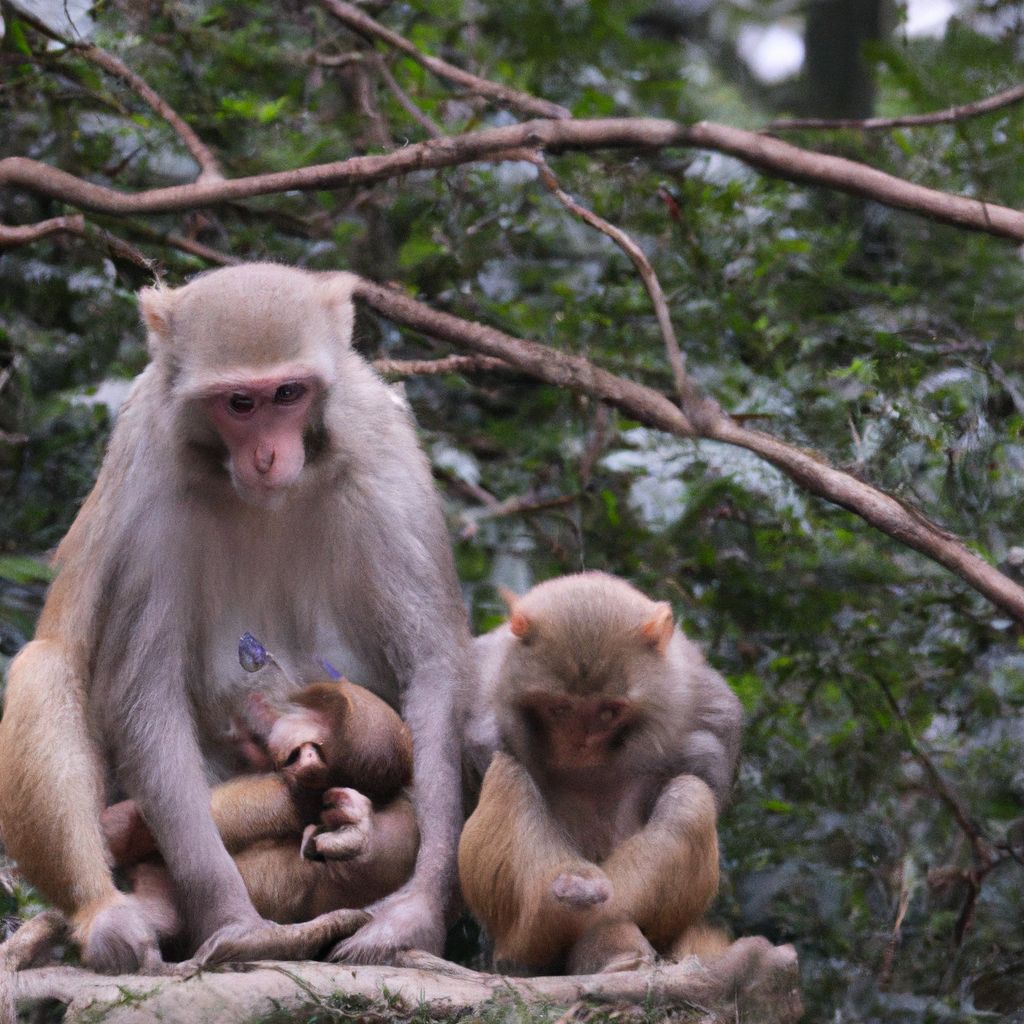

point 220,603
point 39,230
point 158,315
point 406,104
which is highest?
point 406,104

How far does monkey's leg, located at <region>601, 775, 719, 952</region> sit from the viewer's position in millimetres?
3752

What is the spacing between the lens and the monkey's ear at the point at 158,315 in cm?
404

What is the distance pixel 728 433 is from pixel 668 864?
1618 millimetres

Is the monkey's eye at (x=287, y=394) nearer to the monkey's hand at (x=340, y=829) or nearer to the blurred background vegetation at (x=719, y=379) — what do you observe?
the monkey's hand at (x=340, y=829)

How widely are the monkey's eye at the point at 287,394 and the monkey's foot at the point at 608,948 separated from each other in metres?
1.70

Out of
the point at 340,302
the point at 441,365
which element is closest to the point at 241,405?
the point at 340,302

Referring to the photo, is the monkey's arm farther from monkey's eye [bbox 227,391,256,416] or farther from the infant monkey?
monkey's eye [bbox 227,391,256,416]

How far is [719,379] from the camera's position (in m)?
6.29

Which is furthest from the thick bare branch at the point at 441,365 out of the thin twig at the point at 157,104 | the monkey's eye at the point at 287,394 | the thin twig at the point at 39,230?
the monkey's eye at the point at 287,394

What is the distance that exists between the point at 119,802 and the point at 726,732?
1823 millimetres

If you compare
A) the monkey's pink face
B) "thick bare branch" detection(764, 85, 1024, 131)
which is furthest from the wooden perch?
"thick bare branch" detection(764, 85, 1024, 131)

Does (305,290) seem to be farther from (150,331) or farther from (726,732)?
(726,732)

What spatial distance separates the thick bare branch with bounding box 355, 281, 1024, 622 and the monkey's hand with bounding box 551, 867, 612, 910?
154cm

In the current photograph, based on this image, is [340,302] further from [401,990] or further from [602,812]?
[401,990]
